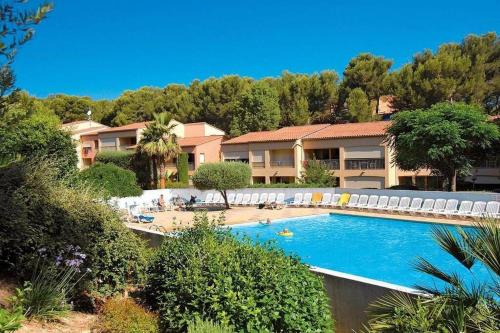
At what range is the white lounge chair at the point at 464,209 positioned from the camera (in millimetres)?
19577

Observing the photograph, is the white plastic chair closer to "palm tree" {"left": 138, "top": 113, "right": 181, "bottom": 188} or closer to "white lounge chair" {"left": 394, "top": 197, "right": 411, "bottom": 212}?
"white lounge chair" {"left": 394, "top": 197, "right": 411, "bottom": 212}

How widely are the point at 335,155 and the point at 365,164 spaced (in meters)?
4.92

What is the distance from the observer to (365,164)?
120 feet

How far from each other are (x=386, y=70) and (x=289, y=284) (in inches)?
1734

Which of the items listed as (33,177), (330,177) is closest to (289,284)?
(33,177)

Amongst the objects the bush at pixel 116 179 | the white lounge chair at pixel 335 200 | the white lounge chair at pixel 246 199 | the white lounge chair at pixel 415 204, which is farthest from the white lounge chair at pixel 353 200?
the bush at pixel 116 179

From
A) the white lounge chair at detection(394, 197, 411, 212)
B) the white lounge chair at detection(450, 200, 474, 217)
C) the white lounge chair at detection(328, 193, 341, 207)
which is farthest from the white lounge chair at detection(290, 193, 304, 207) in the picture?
the white lounge chair at detection(450, 200, 474, 217)

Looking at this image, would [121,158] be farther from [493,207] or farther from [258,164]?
[493,207]

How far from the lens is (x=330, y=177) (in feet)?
114

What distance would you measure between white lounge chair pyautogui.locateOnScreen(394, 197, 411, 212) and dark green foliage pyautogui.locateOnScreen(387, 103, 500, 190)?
11.2 ft

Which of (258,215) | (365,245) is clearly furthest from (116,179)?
(365,245)

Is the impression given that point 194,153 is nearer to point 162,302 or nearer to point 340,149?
point 340,149

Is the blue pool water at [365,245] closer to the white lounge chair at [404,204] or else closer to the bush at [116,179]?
the white lounge chair at [404,204]

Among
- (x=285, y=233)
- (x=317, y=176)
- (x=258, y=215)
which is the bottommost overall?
(x=285, y=233)
